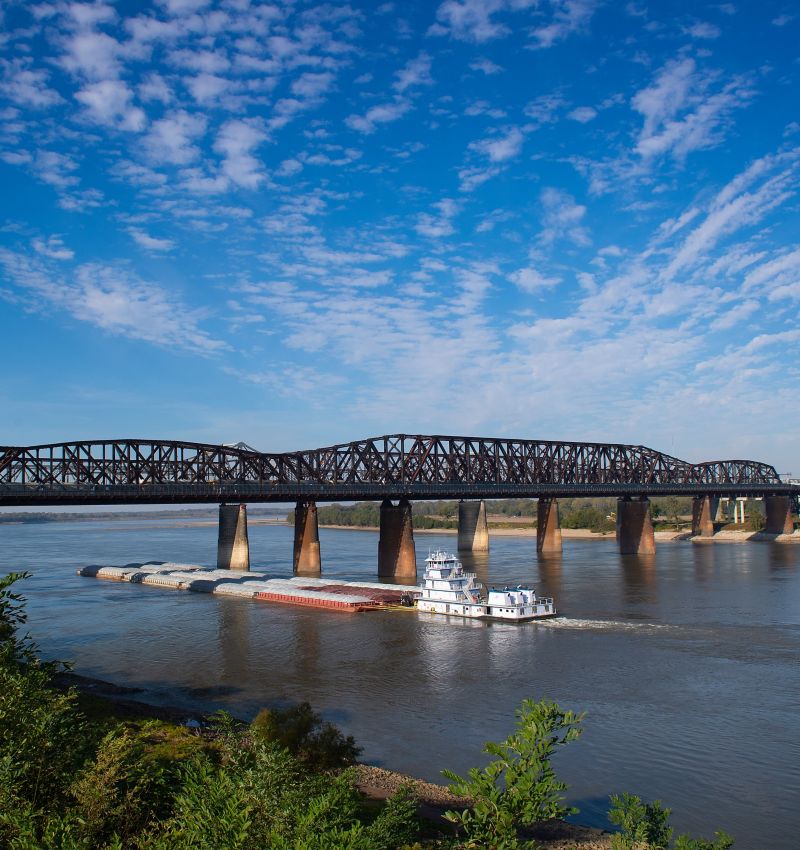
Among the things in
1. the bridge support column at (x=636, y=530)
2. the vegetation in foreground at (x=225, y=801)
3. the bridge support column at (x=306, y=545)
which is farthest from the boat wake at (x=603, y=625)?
the bridge support column at (x=636, y=530)

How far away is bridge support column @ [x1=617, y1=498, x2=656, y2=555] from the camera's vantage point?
13275 centimetres

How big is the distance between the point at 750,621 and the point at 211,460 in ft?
235

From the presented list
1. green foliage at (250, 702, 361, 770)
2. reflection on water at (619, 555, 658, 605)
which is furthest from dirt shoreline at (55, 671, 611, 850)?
reflection on water at (619, 555, 658, 605)

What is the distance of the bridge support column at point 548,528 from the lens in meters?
133

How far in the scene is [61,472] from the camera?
9256 centimetres

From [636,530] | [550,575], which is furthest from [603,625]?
[636,530]

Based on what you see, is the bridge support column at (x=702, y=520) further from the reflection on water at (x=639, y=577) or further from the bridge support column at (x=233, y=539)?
the bridge support column at (x=233, y=539)

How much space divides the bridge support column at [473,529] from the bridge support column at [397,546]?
38.8 meters

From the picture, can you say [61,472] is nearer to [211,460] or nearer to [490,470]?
[211,460]

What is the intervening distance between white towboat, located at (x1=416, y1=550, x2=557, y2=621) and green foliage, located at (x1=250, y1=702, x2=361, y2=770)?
35543mm

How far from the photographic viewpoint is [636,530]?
135125mm

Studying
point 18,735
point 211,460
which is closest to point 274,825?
point 18,735

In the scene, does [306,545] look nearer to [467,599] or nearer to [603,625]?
[467,599]

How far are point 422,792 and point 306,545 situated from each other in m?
75.8
